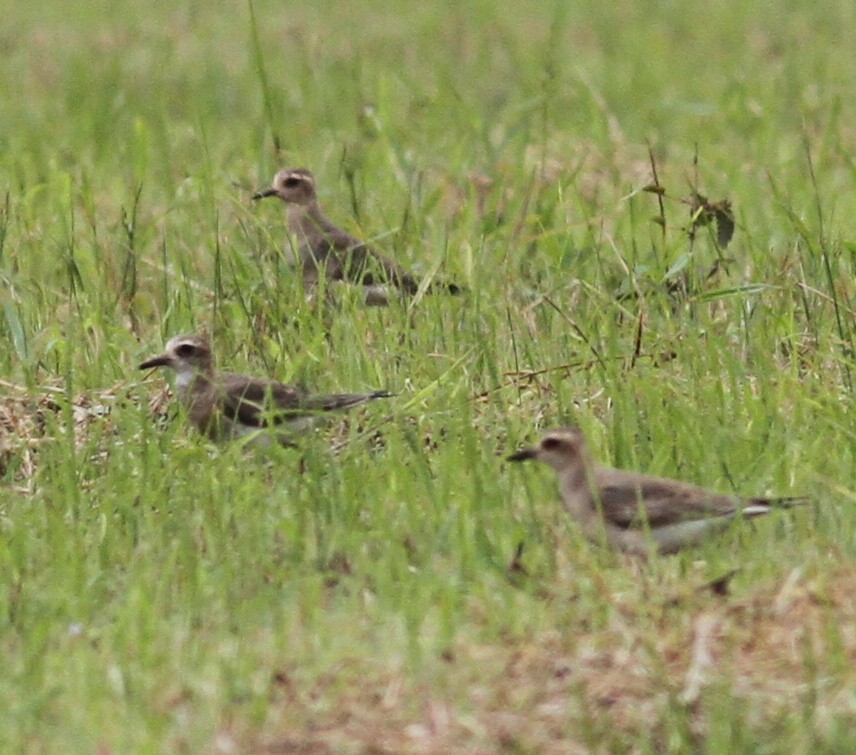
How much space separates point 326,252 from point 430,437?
106 inches

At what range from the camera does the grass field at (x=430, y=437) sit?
207 inches

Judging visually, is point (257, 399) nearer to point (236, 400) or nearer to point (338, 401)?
point (236, 400)

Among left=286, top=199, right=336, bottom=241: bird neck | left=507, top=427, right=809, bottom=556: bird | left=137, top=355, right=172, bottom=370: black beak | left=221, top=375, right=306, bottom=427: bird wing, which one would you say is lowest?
left=286, top=199, right=336, bottom=241: bird neck

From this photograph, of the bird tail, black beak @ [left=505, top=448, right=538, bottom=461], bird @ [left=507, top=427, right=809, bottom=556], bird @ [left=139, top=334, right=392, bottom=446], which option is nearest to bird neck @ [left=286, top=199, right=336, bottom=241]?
bird @ [left=139, top=334, right=392, bottom=446]

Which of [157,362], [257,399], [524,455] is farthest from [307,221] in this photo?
[524,455]

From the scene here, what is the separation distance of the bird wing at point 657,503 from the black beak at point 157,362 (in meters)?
2.15

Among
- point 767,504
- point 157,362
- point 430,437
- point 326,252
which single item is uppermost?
point 767,504

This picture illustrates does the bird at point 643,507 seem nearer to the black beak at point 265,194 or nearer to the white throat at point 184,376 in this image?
the white throat at point 184,376

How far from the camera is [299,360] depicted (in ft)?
26.7

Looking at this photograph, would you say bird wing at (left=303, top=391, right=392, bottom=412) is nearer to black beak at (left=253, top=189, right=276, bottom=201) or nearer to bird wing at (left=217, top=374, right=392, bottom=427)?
bird wing at (left=217, top=374, right=392, bottom=427)

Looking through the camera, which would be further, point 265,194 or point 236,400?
point 265,194

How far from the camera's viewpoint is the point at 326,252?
33.1 ft

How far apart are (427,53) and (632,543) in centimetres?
1024

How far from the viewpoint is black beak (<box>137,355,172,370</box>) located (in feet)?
26.3
